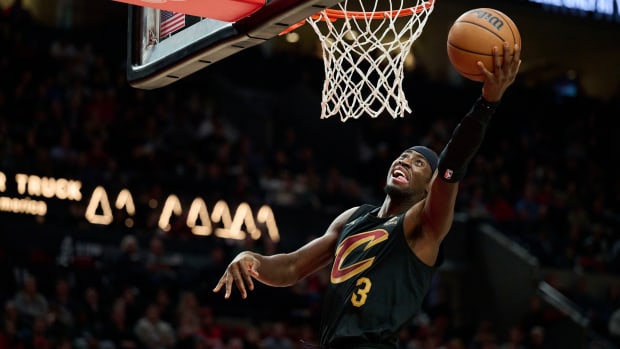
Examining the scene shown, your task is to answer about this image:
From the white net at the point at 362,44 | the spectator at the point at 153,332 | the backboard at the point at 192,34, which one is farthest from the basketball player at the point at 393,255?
the spectator at the point at 153,332

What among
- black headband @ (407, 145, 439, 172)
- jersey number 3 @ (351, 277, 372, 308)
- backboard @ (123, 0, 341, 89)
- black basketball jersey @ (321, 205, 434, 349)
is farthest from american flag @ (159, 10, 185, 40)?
jersey number 3 @ (351, 277, 372, 308)

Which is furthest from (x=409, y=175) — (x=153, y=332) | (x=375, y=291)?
(x=153, y=332)

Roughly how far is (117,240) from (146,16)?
7.23 metres

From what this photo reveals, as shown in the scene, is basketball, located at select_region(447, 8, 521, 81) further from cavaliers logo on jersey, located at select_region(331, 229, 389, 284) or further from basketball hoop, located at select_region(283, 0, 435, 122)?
basketball hoop, located at select_region(283, 0, 435, 122)

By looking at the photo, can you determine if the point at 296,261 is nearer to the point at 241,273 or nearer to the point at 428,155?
the point at 241,273

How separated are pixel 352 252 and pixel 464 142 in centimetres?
93

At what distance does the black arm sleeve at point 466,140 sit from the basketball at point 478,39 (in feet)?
0.44

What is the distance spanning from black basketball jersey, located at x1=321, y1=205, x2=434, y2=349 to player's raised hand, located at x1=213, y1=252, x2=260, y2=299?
0.39 metres

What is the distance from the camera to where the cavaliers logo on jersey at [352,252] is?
4486mm

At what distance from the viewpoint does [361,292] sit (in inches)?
172

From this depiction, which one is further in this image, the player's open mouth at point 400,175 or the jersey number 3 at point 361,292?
the player's open mouth at point 400,175

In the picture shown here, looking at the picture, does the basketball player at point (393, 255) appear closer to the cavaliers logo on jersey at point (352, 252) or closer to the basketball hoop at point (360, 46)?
the cavaliers logo on jersey at point (352, 252)

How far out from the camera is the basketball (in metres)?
3.85

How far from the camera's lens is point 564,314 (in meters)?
13.8
